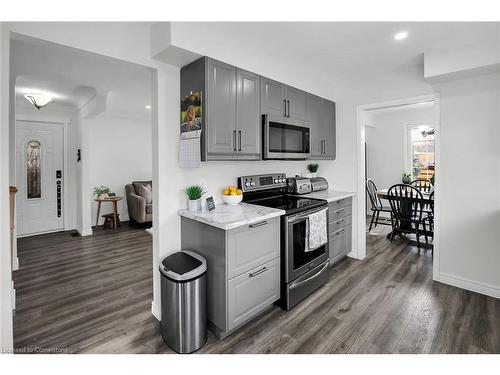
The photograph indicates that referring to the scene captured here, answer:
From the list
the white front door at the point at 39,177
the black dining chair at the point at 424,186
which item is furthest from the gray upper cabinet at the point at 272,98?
the white front door at the point at 39,177

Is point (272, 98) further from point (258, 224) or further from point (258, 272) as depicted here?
point (258, 272)

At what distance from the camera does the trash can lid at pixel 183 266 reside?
6.02ft

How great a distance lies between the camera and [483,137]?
8.67 feet

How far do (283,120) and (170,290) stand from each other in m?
1.93

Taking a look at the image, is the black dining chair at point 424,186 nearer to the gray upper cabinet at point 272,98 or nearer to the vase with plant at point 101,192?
the gray upper cabinet at point 272,98

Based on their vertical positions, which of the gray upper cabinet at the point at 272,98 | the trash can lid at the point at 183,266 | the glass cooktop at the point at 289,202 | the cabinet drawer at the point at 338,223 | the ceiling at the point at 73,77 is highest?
the ceiling at the point at 73,77

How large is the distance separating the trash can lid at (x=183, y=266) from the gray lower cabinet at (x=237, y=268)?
8 cm

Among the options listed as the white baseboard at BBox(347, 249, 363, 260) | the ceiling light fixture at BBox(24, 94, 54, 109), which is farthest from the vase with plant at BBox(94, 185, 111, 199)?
the white baseboard at BBox(347, 249, 363, 260)

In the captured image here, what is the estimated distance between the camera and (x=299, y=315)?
2299 millimetres

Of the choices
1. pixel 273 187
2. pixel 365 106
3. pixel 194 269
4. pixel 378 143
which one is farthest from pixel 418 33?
pixel 378 143

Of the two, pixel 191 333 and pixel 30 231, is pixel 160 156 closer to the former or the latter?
pixel 191 333

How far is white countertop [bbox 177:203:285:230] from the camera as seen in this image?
75.3 inches

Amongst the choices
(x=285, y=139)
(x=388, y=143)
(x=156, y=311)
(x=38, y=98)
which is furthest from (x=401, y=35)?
(x=38, y=98)

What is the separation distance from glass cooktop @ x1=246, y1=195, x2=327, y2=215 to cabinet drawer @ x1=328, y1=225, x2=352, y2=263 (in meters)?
0.66
